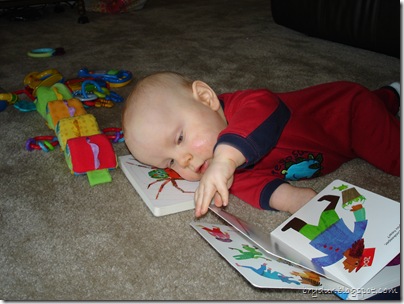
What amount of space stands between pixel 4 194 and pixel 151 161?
32 cm

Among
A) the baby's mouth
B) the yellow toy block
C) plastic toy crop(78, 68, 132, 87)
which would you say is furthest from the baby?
plastic toy crop(78, 68, 132, 87)

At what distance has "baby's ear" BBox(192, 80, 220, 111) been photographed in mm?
913

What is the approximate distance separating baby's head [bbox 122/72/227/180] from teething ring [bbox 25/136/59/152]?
296mm

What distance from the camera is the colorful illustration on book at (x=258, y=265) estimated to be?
64cm

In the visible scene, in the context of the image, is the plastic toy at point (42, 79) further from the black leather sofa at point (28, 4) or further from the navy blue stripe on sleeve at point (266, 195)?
the black leather sofa at point (28, 4)

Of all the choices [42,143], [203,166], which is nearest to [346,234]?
[203,166]

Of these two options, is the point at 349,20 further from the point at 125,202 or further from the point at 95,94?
the point at 125,202

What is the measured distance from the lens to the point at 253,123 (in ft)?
2.59

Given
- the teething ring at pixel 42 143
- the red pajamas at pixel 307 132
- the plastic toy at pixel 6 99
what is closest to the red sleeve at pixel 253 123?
the red pajamas at pixel 307 132

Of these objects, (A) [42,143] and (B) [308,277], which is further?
(A) [42,143]

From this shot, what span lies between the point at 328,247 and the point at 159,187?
372 mm

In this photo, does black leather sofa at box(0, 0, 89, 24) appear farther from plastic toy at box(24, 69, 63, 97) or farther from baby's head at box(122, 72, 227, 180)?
baby's head at box(122, 72, 227, 180)

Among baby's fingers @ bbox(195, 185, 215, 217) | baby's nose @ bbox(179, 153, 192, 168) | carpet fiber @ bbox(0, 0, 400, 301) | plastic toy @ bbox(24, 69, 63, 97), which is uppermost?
baby's fingers @ bbox(195, 185, 215, 217)

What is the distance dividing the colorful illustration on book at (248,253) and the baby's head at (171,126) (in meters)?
0.19
